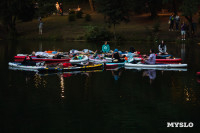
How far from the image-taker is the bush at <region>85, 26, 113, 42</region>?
62531 millimetres

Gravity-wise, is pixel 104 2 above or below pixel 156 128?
above

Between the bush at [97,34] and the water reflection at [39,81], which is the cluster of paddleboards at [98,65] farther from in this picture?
the bush at [97,34]

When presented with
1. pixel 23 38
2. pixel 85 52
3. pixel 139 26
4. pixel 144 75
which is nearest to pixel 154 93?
pixel 144 75

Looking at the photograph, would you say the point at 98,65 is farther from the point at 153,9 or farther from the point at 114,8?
the point at 153,9

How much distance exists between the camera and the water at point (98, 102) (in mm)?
17391

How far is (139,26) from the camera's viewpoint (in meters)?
66.6

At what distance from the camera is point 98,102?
21.4 metres

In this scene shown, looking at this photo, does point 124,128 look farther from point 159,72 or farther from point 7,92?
point 159,72

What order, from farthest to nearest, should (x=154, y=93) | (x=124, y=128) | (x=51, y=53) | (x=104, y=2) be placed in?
(x=104, y=2) < (x=51, y=53) < (x=154, y=93) < (x=124, y=128)

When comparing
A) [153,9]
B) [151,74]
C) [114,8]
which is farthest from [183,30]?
[151,74]

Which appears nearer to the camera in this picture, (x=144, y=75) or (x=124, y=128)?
(x=124, y=128)

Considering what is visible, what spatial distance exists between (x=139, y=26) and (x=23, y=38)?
62.7 feet

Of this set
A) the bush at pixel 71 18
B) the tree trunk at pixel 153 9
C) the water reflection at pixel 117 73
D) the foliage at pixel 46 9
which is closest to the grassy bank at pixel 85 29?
the bush at pixel 71 18

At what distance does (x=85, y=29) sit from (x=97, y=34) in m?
6.14
